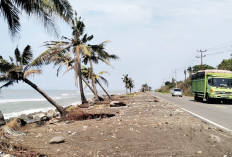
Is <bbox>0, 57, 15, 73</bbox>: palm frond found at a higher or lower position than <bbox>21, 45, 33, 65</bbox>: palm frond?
lower

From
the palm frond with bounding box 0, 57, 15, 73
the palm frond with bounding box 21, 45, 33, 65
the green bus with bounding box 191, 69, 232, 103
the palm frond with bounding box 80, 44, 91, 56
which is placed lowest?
the green bus with bounding box 191, 69, 232, 103

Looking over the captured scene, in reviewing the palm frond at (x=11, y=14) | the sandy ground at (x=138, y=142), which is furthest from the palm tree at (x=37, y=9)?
the sandy ground at (x=138, y=142)

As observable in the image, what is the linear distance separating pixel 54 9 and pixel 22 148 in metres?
6.25

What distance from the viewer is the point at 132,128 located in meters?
8.50

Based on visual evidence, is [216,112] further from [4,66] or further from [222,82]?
[4,66]

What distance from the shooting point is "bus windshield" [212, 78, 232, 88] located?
21925mm

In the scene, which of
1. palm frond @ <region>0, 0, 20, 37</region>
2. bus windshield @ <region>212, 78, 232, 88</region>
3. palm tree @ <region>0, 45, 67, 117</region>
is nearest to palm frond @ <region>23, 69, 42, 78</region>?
palm tree @ <region>0, 45, 67, 117</region>

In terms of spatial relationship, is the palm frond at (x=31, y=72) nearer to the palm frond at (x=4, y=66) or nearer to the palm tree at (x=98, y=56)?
the palm frond at (x=4, y=66)

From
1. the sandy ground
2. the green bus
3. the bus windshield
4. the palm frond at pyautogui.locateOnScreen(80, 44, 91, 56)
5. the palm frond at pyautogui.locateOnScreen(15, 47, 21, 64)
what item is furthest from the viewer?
the bus windshield

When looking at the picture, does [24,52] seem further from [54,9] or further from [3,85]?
[54,9]

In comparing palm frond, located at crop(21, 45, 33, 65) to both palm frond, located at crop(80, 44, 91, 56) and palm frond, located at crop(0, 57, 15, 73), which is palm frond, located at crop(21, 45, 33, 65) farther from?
palm frond, located at crop(80, 44, 91, 56)

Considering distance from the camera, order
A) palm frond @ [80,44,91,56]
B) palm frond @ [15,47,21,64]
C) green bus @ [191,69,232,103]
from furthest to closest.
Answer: green bus @ [191,69,232,103]
palm frond @ [80,44,91,56]
palm frond @ [15,47,21,64]

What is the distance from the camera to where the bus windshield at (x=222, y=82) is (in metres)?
21.9

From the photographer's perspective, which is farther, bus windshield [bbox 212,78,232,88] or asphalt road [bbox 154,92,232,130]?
bus windshield [bbox 212,78,232,88]
